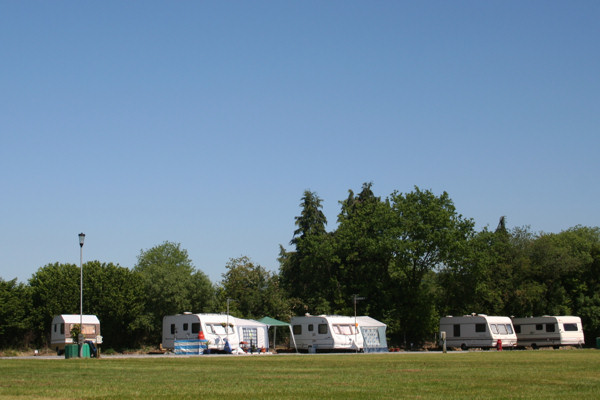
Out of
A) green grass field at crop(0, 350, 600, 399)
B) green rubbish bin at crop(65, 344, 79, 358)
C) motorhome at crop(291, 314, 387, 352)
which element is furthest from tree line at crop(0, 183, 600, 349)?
green grass field at crop(0, 350, 600, 399)

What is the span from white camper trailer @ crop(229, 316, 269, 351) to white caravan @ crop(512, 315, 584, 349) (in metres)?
22.8

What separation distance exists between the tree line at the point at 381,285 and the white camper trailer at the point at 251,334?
478 inches

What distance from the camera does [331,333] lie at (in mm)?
49344

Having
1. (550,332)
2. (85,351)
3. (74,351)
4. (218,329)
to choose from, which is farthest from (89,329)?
(550,332)

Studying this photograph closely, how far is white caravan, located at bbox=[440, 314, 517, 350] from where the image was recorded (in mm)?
55344

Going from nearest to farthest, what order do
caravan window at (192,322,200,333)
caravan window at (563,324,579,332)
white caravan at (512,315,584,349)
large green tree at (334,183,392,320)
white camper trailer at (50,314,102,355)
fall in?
1. caravan window at (192,322,200,333)
2. white camper trailer at (50,314,102,355)
3. white caravan at (512,315,584,349)
4. caravan window at (563,324,579,332)
5. large green tree at (334,183,392,320)

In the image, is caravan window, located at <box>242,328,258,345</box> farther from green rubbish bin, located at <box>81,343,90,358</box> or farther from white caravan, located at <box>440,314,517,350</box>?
white caravan, located at <box>440,314,517,350</box>

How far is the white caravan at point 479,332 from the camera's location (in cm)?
5534

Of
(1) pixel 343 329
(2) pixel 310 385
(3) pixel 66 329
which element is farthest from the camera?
(1) pixel 343 329

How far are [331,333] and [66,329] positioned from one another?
1769 cm

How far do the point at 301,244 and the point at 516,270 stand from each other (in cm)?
2061

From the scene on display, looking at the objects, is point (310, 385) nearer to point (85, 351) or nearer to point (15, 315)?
point (85, 351)

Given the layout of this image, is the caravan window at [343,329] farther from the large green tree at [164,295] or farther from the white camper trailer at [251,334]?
the large green tree at [164,295]

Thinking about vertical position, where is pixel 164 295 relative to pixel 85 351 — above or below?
above
